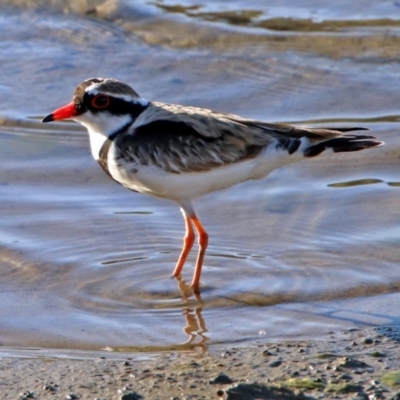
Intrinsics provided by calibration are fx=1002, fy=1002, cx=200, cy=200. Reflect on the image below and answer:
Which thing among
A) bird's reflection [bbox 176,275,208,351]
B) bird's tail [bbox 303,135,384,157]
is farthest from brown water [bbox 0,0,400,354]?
bird's tail [bbox 303,135,384,157]

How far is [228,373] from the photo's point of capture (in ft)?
16.9

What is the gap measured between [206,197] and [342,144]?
1.67 meters

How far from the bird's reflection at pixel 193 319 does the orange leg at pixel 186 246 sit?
77mm

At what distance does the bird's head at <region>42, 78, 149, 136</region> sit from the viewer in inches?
272

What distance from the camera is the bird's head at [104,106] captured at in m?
6.91

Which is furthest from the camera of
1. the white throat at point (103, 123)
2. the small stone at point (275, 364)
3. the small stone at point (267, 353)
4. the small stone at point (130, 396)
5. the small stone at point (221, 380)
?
the white throat at point (103, 123)

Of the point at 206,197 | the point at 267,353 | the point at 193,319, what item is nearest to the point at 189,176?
the point at 193,319

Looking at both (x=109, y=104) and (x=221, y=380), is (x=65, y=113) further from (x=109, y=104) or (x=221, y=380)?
(x=221, y=380)

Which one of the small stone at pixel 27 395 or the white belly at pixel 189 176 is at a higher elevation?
the white belly at pixel 189 176

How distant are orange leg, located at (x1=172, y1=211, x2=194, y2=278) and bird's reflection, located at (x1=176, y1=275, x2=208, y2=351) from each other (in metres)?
0.08

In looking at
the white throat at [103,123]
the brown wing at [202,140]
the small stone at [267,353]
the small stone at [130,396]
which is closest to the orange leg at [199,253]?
the brown wing at [202,140]

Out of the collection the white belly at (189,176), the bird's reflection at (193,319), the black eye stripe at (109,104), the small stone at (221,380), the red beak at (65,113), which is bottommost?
the bird's reflection at (193,319)

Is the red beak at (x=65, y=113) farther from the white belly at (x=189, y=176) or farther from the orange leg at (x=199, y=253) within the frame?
the orange leg at (x=199, y=253)

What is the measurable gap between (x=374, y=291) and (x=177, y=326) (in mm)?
1311
